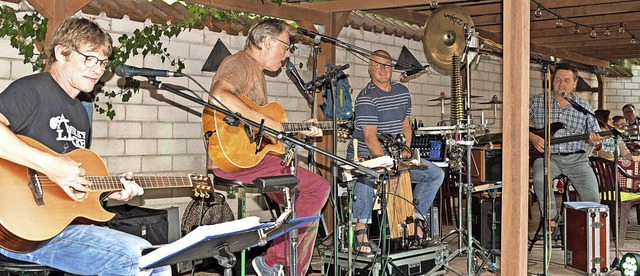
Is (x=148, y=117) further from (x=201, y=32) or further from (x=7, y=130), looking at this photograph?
(x=7, y=130)

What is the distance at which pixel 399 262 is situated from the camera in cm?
578

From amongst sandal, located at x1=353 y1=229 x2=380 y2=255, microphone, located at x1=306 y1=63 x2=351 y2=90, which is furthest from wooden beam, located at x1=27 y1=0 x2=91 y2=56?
sandal, located at x1=353 y1=229 x2=380 y2=255

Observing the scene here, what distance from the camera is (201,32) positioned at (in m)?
7.45

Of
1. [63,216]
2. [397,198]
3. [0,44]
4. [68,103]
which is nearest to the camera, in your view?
[63,216]

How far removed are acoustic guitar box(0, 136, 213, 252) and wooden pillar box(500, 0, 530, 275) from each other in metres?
2.62

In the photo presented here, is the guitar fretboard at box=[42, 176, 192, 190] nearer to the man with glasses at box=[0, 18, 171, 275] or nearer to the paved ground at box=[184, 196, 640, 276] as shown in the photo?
the man with glasses at box=[0, 18, 171, 275]

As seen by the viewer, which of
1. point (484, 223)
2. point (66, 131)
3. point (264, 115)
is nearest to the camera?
point (66, 131)

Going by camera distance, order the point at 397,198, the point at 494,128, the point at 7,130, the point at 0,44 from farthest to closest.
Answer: the point at 494,128
the point at 397,198
the point at 0,44
the point at 7,130

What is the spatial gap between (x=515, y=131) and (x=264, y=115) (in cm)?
162

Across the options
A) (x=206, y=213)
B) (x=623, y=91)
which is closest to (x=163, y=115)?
(x=206, y=213)

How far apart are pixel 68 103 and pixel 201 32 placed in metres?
3.87

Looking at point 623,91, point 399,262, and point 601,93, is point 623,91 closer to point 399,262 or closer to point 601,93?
point 601,93

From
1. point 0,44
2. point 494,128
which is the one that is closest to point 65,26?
point 0,44

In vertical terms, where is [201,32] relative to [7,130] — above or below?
above
